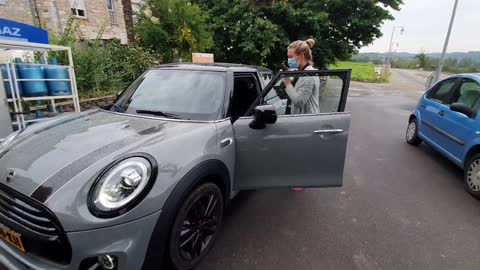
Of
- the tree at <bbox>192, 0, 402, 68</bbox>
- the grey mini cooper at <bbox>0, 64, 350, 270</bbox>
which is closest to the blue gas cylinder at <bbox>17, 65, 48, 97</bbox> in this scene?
the grey mini cooper at <bbox>0, 64, 350, 270</bbox>

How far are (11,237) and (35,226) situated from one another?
30cm

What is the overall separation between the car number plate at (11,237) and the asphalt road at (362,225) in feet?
4.27

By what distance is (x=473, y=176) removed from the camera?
11.9 feet

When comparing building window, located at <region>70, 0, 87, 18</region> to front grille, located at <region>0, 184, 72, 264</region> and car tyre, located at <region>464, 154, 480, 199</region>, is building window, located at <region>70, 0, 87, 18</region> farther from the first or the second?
car tyre, located at <region>464, 154, 480, 199</region>

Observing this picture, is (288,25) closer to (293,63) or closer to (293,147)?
(293,63)

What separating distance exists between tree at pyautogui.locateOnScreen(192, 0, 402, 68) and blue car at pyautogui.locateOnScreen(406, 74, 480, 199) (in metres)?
7.26

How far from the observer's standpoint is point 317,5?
12.1m

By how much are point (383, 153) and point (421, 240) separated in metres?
2.86

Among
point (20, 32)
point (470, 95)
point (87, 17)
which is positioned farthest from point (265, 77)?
point (87, 17)

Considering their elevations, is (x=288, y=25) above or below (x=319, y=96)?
above

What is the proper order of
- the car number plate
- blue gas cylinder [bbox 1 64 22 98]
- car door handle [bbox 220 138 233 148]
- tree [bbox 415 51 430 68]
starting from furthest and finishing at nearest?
tree [bbox 415 51 430 68], blue gas cylinder [bbox 1 64 22 98], car door handle [bbox 220 138 233 148], the car number plate

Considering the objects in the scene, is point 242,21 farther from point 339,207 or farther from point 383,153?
point 339,207

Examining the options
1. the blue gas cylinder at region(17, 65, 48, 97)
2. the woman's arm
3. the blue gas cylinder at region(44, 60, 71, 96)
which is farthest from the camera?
the blue gas cylinder at region(44, 60, 71, 96)

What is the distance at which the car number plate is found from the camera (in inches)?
64.7
